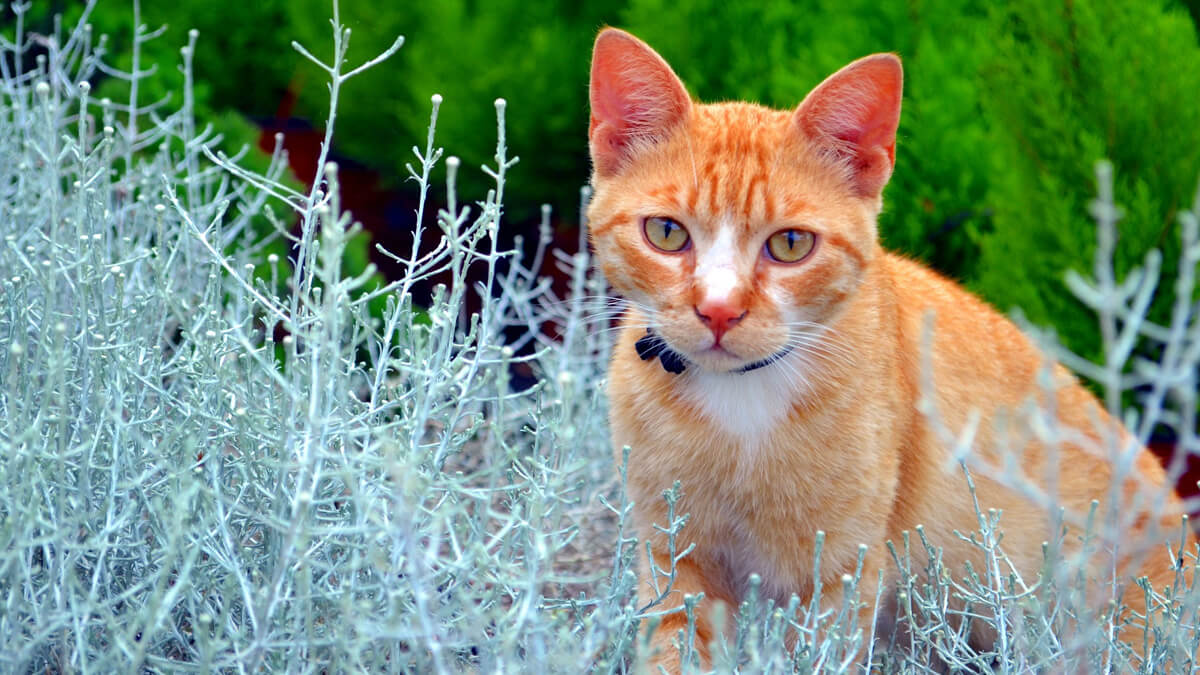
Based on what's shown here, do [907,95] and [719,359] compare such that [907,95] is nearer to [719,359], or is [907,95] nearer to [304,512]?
[719,359]

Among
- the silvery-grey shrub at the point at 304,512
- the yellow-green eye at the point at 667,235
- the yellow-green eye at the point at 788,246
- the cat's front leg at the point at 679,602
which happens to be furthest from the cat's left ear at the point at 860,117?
the cat's front leg at the point at 679,602

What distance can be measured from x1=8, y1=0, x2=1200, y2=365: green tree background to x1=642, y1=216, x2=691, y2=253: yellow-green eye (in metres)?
1.33

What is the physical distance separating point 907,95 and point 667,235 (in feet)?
5.43

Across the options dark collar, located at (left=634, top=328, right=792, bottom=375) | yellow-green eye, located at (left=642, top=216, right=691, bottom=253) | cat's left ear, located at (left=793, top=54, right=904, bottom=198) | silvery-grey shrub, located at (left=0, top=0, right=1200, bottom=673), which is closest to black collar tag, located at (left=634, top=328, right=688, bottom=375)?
dark collar, located at (left=634, top=328, right=792, bottom=375)

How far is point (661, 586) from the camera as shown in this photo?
7.14 ft

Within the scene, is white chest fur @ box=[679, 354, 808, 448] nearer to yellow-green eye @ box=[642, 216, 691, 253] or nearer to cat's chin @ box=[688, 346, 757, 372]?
cat's chin @ box=[688, 346, 757, 372]

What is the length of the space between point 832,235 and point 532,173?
2.68 meters

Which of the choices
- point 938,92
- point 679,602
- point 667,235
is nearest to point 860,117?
point 667,235

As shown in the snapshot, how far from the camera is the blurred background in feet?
9.62

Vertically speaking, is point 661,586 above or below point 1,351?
below

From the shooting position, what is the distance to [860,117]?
2141 millimetres

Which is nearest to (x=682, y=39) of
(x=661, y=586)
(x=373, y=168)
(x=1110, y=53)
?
(x=1110, y=53)

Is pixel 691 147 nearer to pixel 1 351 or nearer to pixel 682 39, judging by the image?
pixel 1 351

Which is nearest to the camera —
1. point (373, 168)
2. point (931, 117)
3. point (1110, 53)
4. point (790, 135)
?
point (790, 135)
